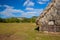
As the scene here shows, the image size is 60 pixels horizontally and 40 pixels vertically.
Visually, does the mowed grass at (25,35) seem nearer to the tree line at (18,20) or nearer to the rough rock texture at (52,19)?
the rough rock texture at (52,19)

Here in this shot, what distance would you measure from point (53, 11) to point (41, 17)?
1.01 metres

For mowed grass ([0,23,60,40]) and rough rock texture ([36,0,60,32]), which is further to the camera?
rough rock texture ([36,0,60,32])

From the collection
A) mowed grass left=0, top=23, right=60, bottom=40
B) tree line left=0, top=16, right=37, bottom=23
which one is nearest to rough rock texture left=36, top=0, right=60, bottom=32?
mowed grass left=0, top=23, right=60, bottom=40

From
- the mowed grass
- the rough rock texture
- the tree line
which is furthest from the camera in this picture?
the tree line

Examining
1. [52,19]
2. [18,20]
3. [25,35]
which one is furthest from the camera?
[18,20]

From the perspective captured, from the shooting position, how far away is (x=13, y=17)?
19.2m

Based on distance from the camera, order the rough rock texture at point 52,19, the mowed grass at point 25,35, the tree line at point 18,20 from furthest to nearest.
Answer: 1. the tree line at point 18,20
2. the rough rock texture at point 52,19
3. the mowed grass at point 25,35

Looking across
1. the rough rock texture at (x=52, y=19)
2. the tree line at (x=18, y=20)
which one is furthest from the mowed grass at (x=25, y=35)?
the tree line at (x=18, y=20)

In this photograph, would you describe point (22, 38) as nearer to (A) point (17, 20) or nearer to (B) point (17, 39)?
(B) point (17, 39)

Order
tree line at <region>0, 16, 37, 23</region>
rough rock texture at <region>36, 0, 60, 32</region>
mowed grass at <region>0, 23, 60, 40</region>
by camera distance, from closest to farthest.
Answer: mowed grass at <region>0, 23, 60, 40</region> → rough rock texture at <region>36, 0, 60, 32</region> → tree line at <region>0, 16, 37, 23</region>

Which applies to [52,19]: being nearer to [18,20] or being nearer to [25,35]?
[25,35]

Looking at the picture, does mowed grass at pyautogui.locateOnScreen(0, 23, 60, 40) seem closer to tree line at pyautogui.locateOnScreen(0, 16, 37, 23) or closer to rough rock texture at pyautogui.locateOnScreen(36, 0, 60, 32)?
rough rock texture at pyautogui.locateOnScreen(36, 0, 60, 32)

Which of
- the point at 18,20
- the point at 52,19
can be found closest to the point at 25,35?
the point at 52,19

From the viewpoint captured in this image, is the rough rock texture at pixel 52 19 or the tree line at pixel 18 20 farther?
Answer: the tree line at pixel 18 20
